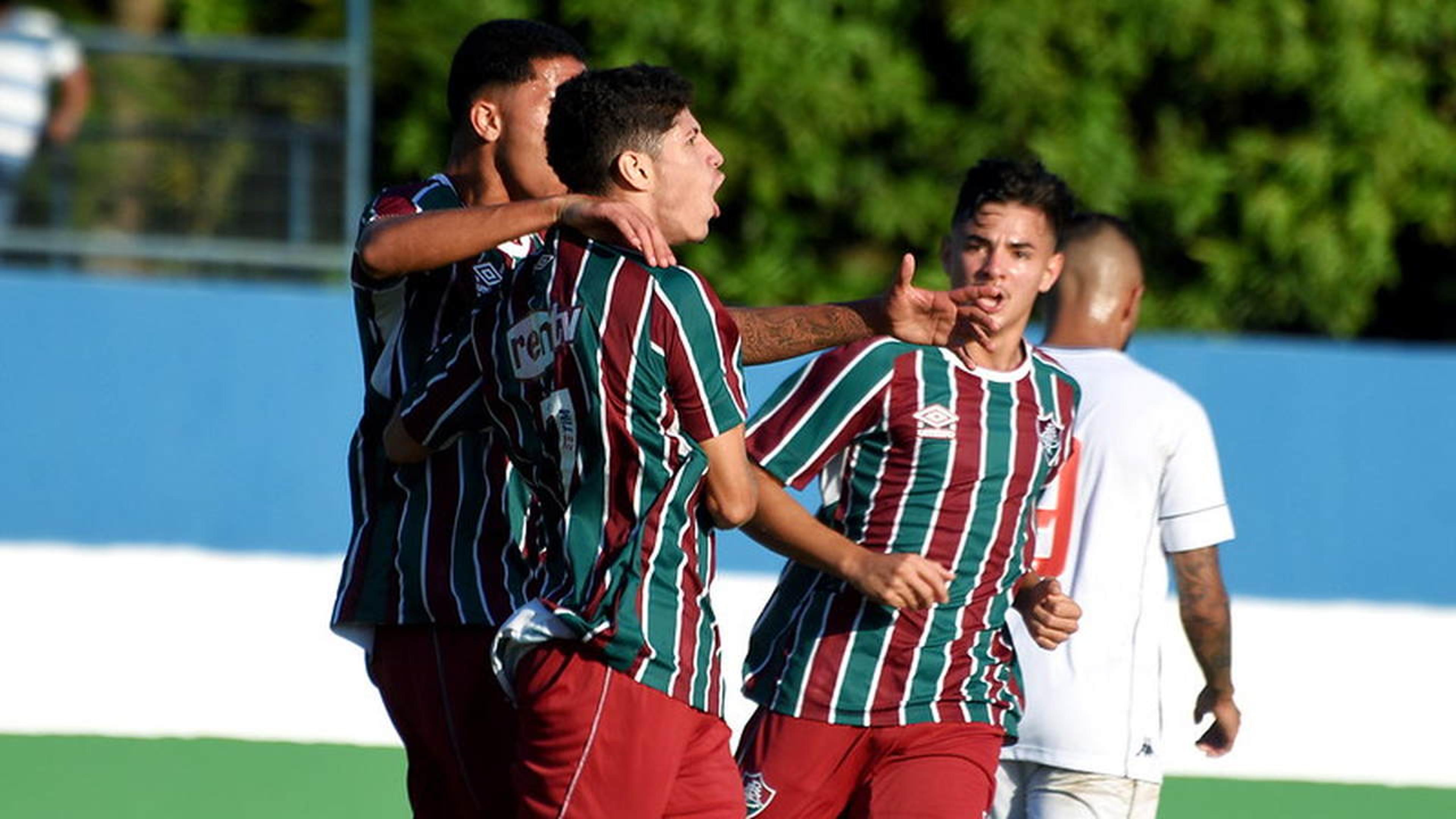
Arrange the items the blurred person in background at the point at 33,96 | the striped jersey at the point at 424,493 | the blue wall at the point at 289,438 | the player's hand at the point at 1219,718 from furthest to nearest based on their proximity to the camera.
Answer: the blurred person in background at the point at 33,96 → the blue wall at the point at 289,438 → the player's hand at the point at 1219,718 → the striped jersey at the point at 424,493

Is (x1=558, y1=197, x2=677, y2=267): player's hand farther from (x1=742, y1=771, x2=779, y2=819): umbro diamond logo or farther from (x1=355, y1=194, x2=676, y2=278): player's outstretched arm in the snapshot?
(x1=742, y1=771, x2=779, y2=819): umbro diamond logo

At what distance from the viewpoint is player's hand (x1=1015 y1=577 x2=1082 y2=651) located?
389 centimetres

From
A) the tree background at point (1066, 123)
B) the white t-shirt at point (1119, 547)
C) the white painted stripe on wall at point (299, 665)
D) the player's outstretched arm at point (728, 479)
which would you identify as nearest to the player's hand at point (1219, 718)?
the white t-shirt at point (1119, 547)

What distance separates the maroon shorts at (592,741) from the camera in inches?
126

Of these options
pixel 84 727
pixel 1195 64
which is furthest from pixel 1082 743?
pixel 1195 64

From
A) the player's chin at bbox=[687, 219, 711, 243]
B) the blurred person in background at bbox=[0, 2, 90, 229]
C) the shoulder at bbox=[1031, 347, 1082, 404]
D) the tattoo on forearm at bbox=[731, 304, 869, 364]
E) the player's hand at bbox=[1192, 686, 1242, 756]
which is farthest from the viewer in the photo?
the blurred person in background at bbox=[0, 2, 90, 229]

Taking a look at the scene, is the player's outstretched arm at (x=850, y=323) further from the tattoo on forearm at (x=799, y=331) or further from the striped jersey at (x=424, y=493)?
the striped jersey at (x=424, y=493)

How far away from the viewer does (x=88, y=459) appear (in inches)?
296

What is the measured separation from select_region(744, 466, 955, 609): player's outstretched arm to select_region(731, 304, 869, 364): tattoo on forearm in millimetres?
214

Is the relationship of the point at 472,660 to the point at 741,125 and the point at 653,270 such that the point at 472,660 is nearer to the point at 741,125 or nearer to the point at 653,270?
the point at 653,270

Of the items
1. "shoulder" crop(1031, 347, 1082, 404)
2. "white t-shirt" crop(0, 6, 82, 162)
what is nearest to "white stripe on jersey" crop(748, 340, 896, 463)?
"shoulder" crop(1031, 347, 1082, 404)

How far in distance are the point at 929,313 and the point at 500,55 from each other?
0.87m

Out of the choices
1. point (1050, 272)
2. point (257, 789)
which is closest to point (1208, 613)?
point (1050, 272)

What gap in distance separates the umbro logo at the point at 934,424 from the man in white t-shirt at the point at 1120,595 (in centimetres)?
48
